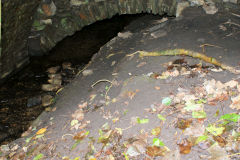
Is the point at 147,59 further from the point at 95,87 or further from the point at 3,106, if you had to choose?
the point at 3,106

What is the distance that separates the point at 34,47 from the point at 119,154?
3855 mm

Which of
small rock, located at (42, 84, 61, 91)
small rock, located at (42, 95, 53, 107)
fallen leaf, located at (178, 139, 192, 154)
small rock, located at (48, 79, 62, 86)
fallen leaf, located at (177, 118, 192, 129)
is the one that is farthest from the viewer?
small rock, located at (48, 79, 62, 86)

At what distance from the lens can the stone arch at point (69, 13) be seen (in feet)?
16.7

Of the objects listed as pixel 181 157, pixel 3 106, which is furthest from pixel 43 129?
pixel 181 157

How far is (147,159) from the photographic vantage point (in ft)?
6.65

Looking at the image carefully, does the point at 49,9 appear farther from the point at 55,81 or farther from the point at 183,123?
the point at 183,123

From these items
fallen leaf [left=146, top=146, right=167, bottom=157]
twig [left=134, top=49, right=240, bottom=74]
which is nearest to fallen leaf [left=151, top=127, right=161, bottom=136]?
fallen leaf [left=146, top=146, right=167, bottom=157]

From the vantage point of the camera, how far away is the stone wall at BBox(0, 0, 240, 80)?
4621 millimetres

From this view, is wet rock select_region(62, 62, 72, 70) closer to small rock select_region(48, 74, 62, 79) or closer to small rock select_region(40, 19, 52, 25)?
small rock select_region(48, 74, 62, 79)

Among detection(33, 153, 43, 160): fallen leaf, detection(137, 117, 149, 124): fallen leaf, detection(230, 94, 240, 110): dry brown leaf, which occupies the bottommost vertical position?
detection(33, 153, 43, 160): fallen leaf

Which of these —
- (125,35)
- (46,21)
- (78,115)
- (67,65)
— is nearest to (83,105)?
(78,115)

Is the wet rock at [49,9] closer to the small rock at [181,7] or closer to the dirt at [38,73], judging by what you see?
the dirt at [38,73]

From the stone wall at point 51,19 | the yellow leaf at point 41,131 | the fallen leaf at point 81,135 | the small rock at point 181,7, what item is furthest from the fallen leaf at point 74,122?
the small rock at point 181,7

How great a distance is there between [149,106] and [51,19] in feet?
11.4
